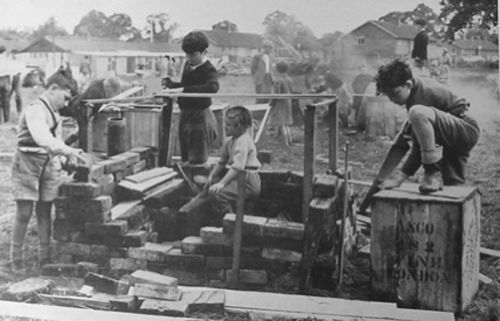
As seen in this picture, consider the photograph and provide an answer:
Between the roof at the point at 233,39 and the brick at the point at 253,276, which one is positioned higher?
the roof at the point at 233,39

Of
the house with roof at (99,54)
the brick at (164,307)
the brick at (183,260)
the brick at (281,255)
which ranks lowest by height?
the brick at (164,307)

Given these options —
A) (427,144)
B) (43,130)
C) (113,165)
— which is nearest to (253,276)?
(113,165)

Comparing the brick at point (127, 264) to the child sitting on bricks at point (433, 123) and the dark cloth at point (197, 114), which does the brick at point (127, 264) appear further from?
the child sitting on bricks at point (433, 123)

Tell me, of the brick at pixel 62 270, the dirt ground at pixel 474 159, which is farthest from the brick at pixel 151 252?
the dirt ground at pixel 474 159

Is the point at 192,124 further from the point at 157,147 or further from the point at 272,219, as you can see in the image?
the point at 272,219

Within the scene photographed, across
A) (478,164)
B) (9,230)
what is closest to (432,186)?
(478,164)

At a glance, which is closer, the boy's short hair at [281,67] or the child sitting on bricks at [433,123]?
the child sitting on bricks at [433,123]
